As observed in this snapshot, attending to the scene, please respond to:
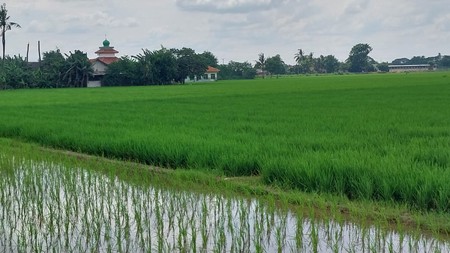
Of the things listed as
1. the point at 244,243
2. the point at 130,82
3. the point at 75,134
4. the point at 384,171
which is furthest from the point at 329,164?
the point at 130,82

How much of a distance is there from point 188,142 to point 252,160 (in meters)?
1.80

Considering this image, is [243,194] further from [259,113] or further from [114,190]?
[259,113]

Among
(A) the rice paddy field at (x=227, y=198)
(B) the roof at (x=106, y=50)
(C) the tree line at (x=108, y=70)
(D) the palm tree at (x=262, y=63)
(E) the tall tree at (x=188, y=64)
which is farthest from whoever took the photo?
(D) the palm tree at (x=262, y=63)

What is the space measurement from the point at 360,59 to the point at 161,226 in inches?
4815

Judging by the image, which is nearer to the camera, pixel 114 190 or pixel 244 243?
pixel 244 243

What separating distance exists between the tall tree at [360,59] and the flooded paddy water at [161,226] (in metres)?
120

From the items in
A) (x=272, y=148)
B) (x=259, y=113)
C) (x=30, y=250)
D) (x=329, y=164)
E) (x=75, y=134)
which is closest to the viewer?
(x=30, y=250)

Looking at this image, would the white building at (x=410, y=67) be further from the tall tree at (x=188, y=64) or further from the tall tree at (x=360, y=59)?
the tall tree at (x=188, y=64)

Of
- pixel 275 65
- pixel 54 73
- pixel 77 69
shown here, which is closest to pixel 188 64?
pixel 77 69

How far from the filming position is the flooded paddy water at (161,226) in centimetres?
429

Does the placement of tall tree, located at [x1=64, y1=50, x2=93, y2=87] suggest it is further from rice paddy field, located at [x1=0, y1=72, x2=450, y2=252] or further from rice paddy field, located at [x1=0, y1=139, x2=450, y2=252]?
rice paddy field, located at [x1=0, y1=139, x2=450, y2=252]

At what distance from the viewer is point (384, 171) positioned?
5.72m

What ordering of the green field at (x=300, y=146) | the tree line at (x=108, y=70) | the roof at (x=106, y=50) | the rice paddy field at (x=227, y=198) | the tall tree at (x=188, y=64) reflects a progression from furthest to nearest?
the roof at (x=106, y=50), the tall tree at (x=188, y=64), the tree line at (x=108, y=70), the green field at (x=300, y=146), the rice paddy field at (x=227, y=198)

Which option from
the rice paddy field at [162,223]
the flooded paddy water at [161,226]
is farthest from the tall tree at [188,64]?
the flooded paddy water at [161,226]
